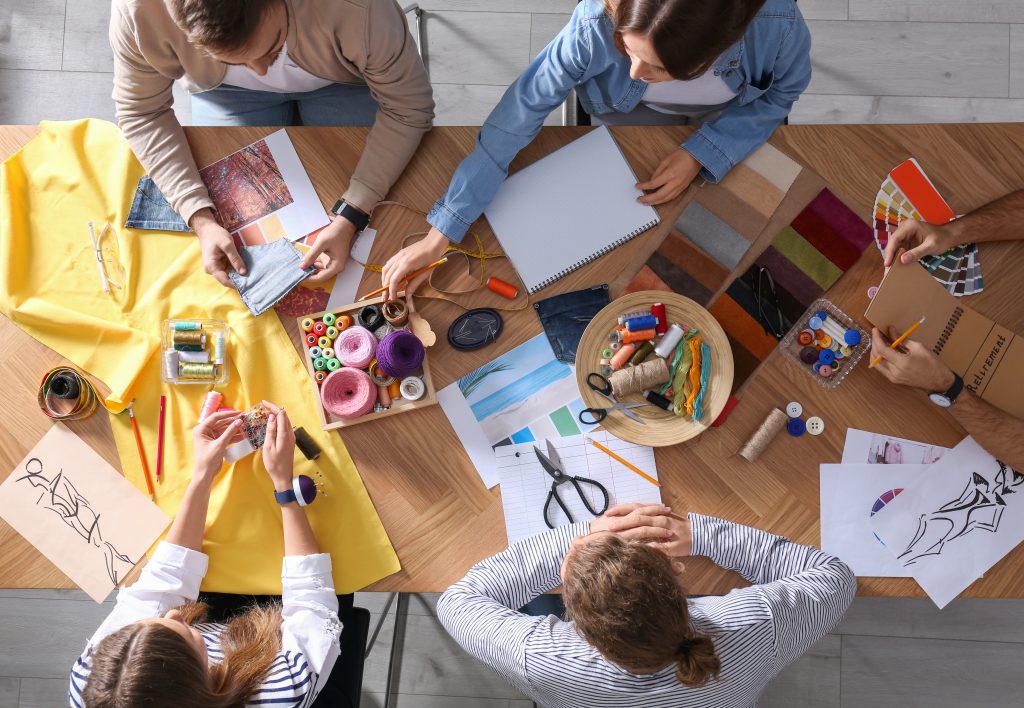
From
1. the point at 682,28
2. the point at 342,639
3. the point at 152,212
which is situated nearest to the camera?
the point at 682,28

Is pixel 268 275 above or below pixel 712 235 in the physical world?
below

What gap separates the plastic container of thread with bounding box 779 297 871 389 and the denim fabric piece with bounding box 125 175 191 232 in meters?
1.21

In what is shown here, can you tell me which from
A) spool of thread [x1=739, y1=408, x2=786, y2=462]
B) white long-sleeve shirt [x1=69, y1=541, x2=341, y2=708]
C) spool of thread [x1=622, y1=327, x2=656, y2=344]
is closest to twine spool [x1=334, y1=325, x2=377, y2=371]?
white long-sleeve shirt [x1=69, y1=541, x2=341, y2=708]

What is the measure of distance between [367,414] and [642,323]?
54cm

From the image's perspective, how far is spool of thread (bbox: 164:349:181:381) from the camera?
136 centimetres

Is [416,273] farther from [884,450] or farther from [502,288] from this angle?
[884,450]

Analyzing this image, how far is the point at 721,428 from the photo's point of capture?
4.42 feet

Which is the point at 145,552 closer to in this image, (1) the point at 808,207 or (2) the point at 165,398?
(2) the point at 165,398

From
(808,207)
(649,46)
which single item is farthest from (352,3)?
(808,207)

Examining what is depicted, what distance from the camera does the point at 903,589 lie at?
1.32 m

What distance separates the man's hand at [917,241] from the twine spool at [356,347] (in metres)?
1.00

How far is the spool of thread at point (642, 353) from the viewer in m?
1.33

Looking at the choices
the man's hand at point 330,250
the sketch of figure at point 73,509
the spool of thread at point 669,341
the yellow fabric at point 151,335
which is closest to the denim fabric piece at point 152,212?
the yellow fabric at point 151,335

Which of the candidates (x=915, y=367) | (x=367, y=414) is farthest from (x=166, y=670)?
(x=915, y=367)
